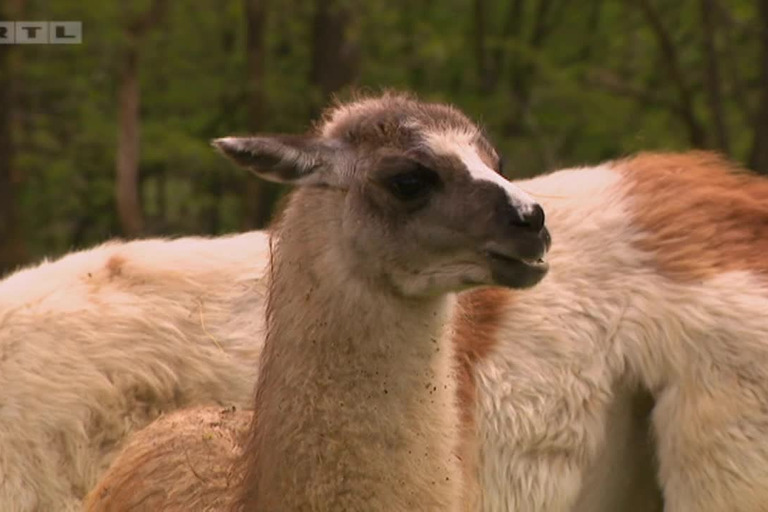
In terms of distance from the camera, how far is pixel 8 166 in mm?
15484

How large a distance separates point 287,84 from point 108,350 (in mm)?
11346

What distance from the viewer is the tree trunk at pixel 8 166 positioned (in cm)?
1491

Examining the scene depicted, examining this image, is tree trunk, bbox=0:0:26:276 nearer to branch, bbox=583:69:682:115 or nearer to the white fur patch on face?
branch, bbox=583:69:682:115

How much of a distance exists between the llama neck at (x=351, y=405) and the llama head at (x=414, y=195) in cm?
13

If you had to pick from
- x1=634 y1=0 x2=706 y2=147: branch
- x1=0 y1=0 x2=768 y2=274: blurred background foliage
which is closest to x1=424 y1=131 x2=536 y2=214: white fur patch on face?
x1=634 y1=0 x2=706 y2=147: branch

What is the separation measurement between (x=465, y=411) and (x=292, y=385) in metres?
1.61

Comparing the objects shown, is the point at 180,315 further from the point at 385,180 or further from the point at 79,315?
the point at 385,180

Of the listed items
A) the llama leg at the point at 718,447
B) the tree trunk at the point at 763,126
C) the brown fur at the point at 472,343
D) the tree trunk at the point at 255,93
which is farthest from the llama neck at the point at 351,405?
the tree trunk at the point at 255,93

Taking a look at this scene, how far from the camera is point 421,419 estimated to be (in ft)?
17.7

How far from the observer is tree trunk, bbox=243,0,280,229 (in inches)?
659

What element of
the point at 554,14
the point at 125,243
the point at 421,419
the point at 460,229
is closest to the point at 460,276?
the point at 460,229

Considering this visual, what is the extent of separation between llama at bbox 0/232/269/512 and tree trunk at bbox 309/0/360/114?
33.2ft

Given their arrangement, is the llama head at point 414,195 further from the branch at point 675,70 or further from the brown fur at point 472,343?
the branch at point 675,70

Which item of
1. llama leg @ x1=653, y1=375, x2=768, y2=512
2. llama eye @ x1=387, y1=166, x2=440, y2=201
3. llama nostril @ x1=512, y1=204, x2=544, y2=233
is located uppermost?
llama eye @ x1=387, y1=166, x2=440, y2=201
